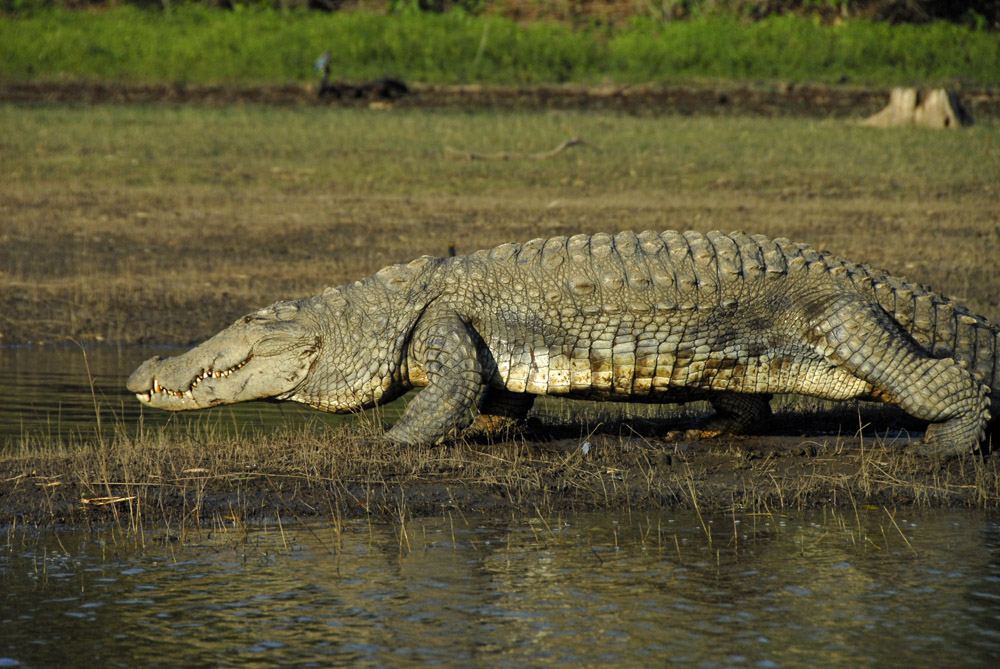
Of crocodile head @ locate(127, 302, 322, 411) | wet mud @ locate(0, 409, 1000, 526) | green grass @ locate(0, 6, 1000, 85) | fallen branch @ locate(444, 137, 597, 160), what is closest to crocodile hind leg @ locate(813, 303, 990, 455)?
wet mud @ locate(0, 409, 1000, 526)

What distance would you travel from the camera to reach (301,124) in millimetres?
20125

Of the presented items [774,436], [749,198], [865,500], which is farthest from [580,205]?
[865,500]

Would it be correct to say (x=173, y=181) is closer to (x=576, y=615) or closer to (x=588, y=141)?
(x=588, y=141)

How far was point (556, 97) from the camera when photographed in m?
23.9

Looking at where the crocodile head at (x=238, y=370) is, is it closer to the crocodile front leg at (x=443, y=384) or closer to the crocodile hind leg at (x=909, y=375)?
the crocodile front leg at (x=443, y=384)

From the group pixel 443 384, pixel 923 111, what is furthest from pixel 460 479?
pixel 923 111

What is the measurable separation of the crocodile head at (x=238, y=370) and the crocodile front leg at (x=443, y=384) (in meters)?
0.64

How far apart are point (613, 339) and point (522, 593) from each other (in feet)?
6.71

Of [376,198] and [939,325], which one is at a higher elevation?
[376,198]

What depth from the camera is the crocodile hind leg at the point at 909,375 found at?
21.0ft

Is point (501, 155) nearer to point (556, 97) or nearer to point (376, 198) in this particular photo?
point (376, 198)

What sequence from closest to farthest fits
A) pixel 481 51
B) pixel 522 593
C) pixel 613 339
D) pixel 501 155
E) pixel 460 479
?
pixel 522 593, pixel 460 479, pixel 613 339, pixel 501 155, pixel 481 51

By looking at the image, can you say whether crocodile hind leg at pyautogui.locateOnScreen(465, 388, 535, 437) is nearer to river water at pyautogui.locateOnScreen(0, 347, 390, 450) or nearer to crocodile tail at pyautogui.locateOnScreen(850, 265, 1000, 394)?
river water at pyautogui.locateOnScreen(0, 347, 390, 450)

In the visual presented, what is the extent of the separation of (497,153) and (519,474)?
12.1 m
